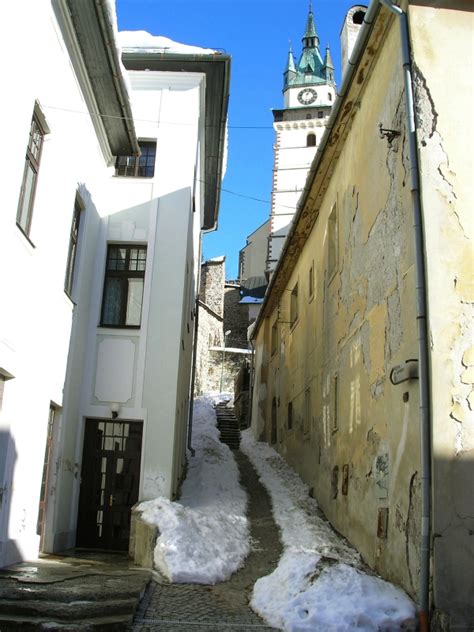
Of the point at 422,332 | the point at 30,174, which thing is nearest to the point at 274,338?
the point at 30,174

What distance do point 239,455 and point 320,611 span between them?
556 inches

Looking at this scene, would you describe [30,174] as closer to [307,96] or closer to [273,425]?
[273,425]

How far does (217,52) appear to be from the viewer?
14.1 metres

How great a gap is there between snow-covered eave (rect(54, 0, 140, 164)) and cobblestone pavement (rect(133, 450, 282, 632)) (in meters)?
8.00

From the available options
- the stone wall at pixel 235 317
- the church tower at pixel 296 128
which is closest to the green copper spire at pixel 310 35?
the church tower at pixel 296 128

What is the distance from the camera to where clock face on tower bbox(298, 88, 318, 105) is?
5838 centimetres

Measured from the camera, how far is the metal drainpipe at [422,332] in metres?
6.21

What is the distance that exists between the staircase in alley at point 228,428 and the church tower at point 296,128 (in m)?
18.7

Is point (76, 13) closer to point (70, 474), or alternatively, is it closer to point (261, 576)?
point (70, 474)

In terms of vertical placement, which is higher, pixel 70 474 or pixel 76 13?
pixel 76 13

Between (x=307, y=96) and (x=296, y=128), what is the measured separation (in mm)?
5728

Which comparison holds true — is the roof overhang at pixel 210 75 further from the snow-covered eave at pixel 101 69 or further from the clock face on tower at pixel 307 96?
the clock face on tower at pixel 307 96

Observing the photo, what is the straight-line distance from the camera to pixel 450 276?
693 cm

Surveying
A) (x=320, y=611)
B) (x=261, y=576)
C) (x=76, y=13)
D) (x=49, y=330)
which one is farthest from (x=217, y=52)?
(x=320, y=611)
